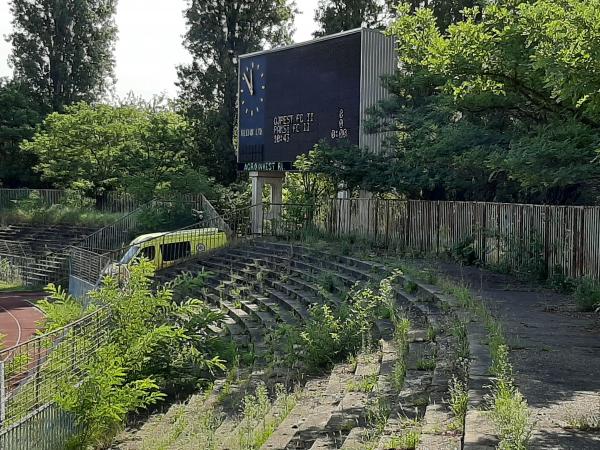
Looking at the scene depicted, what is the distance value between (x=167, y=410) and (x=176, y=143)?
30462 millimetres

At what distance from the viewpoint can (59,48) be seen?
5209cm

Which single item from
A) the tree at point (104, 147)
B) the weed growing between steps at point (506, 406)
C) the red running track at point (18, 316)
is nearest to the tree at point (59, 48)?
the tree at point (104, 147)

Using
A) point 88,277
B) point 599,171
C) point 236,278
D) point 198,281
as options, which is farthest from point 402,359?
point 88,277

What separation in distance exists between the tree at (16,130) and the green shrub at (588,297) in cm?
4420

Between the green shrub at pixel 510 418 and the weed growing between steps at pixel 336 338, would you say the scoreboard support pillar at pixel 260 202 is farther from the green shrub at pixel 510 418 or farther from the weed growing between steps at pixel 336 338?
the green shrub at pixel 510 418

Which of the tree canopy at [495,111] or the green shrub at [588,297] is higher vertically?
the tree canopy at [495,111]

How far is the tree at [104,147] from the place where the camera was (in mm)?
41312

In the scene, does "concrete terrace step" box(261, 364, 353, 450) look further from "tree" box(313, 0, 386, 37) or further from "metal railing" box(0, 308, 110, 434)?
"tree" box(313, 0, 386, 37)

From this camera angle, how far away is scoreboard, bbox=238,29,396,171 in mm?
25361

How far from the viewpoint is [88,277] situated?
26016 mm

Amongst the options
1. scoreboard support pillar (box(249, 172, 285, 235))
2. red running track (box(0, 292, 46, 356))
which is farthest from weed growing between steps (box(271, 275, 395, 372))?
scoreboard support pillar (box(249, 172, 285, 235))

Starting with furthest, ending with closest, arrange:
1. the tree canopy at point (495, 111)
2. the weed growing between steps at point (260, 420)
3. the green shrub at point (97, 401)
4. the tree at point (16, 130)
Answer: the tree at point (16, 130) < the tree canopy at point (495, 111) < the green shrub at point (97, 401) < the weed growing between steps at point (260, 420)

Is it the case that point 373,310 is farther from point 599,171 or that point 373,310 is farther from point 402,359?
point 599,171

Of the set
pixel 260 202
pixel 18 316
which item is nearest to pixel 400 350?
pixel 18 316
